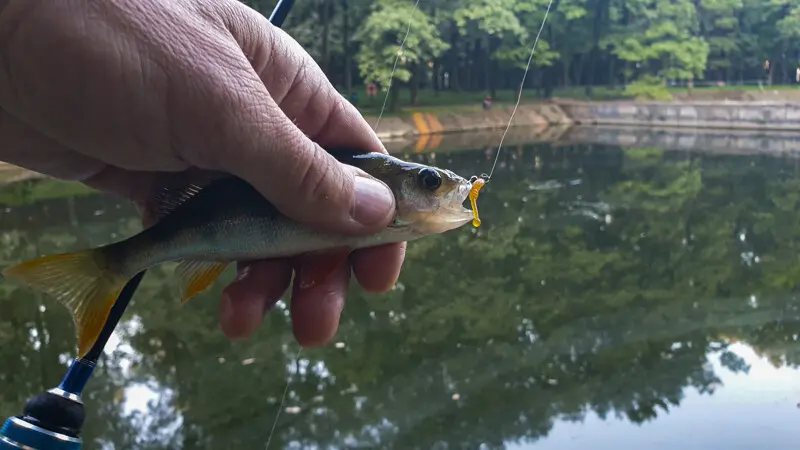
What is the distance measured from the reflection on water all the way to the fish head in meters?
2.90

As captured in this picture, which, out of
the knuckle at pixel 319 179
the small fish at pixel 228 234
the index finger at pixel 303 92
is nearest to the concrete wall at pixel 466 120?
the index finger at pixel 303 92

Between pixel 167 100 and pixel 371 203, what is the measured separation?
520 mm

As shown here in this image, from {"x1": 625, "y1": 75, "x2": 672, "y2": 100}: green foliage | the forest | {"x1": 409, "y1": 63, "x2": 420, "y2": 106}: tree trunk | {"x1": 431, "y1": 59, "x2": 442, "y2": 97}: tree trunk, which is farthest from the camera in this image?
{"x1": 431, "y1": 59, "x2": 442, "y2": 97}: tree trunk

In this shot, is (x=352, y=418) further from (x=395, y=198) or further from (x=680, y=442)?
(x=395, y=198)

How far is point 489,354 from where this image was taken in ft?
19.0

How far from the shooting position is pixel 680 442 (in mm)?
4383

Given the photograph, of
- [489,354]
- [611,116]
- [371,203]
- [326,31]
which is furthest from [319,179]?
[611,116]

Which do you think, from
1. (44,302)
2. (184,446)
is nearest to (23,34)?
(184,446)

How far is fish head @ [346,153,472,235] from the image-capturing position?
5.86 feet

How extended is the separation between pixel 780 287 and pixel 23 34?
25.8 feet

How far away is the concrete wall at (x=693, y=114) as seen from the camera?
26.5m

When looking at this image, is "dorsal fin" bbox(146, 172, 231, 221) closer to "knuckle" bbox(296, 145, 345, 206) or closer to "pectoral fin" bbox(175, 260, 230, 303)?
"pectoral fin" bbox(175, 260, 230, 303)

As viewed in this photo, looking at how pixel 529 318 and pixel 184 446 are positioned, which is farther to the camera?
pixel 529 318

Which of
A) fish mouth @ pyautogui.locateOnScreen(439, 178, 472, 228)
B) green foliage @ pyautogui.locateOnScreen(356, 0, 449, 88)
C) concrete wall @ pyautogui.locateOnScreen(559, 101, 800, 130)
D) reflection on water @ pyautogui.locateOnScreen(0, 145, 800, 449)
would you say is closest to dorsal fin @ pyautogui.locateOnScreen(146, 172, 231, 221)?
fish mouth @ pyautogui.locateOnScreen(439, 178, 472, 228)
